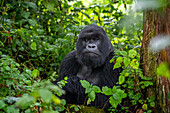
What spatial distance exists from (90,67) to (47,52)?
126cm

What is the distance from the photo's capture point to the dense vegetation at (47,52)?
5.88 ft

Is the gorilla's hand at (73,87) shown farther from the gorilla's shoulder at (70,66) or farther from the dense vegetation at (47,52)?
the gorilla's shoulder at (70,66)

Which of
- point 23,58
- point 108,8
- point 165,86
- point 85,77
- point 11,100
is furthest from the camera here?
point 108,8

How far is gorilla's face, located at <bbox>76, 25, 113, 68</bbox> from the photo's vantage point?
3.15 meters

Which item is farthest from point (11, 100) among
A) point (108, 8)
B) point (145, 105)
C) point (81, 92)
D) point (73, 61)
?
point (108, 8)

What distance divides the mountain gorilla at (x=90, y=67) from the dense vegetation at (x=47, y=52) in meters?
0.20

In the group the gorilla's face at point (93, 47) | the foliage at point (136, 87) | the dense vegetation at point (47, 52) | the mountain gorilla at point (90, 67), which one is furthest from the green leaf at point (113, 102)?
the gorilla's face at point (93, 47)

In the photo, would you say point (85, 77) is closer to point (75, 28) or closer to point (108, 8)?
point (75, 28)

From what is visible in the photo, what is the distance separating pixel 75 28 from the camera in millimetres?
4297

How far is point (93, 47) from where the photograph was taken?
316 centimetres

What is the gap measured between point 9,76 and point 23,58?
2210 millimetres

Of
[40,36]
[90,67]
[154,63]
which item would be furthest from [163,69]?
[40,36]

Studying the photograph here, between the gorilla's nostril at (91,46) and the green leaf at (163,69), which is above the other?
the green leaf at (163,69)

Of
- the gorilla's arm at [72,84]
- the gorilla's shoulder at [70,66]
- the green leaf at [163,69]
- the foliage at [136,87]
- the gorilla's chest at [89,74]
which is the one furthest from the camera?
the gorilla's shoulder at [70,66]
